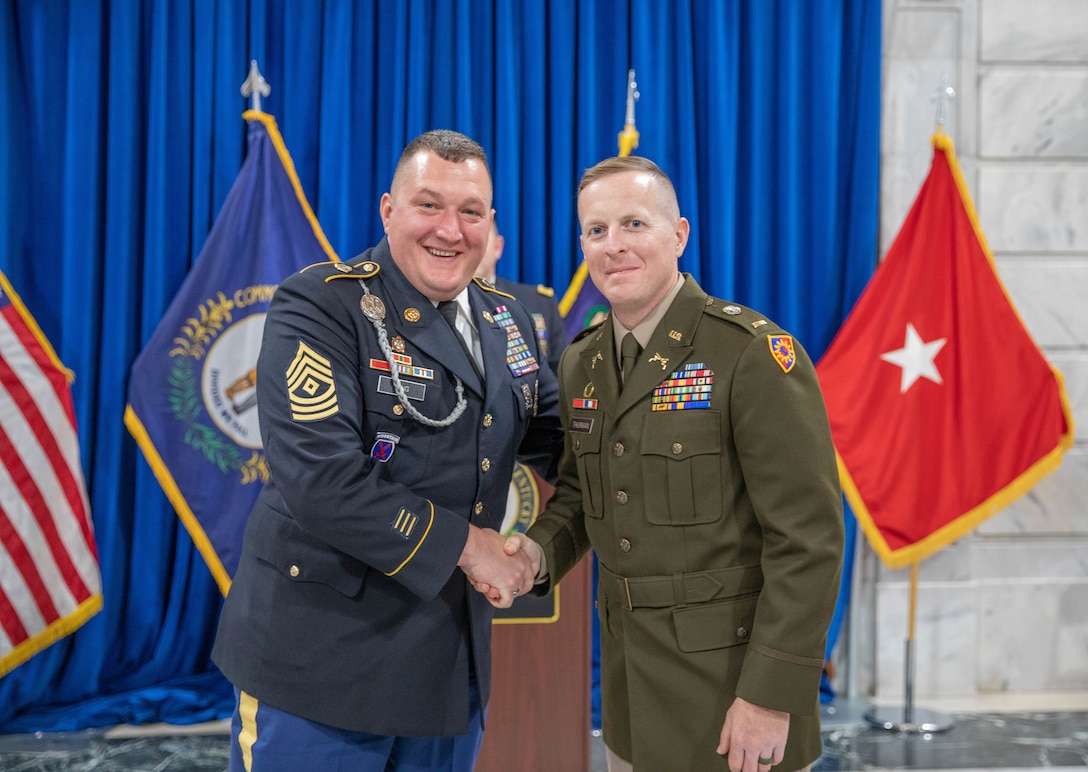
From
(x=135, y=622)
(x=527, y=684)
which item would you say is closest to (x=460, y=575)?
(x=527, y=684)

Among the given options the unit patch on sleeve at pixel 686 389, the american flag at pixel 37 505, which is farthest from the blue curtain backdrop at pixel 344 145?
the unit patch on sleeve at pixel 686 389

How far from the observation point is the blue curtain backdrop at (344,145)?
12.3 ft

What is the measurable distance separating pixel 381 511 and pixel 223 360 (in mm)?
2262

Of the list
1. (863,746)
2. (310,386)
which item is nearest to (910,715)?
(863,746)

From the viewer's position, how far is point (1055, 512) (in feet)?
13.0

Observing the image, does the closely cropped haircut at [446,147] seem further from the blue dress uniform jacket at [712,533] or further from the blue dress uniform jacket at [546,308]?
the blue dress uniform jacket at [546,308]

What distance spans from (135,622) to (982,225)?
3981mm

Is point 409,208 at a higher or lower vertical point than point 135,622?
higher

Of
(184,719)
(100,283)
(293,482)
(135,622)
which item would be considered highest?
(100,283)

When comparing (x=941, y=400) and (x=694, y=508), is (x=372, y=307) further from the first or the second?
(x=941, y=400)

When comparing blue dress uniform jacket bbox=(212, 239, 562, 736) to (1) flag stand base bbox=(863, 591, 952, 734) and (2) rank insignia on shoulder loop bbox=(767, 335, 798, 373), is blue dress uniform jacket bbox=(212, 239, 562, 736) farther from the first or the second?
(1) flag stand base bbox=(863, 591, 952, 734)

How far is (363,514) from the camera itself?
Result: 1.49m

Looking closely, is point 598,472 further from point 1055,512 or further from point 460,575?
point 1055,512

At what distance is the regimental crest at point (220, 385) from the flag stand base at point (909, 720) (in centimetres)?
258
